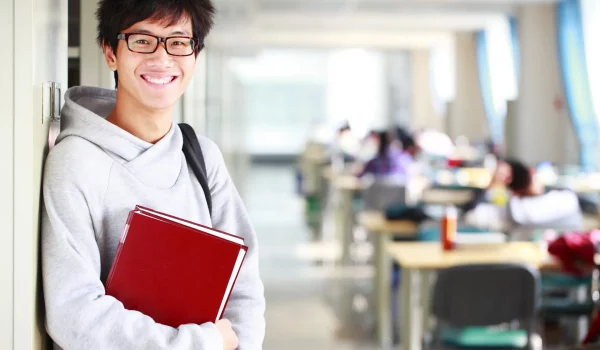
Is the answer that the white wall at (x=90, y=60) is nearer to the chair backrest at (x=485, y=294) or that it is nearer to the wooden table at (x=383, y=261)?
the chair backrest at (x=485, y=294)

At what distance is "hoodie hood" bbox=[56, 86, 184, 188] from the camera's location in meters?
1.44

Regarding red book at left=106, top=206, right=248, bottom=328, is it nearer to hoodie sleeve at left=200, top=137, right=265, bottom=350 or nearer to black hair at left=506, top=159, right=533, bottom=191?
hoodie sleeve at left=200, top=137, right=265, bottom=350

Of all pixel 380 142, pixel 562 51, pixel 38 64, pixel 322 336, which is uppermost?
pixel 562 51

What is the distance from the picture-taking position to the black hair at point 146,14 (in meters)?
1.44

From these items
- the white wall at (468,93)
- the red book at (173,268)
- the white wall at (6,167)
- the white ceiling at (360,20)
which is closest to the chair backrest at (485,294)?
the red book at (173,268)

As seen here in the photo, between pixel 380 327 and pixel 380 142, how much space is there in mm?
3789

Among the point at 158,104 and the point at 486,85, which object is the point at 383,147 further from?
the point at 158,104

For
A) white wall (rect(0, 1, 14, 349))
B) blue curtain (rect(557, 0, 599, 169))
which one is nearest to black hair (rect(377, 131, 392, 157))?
blue curtain (rect(557, 0, 599, 169))

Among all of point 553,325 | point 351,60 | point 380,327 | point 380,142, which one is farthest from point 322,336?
point 351,60

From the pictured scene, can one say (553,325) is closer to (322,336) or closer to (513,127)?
(322,336)

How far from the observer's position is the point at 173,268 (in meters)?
1.41

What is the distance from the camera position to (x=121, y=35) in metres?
1.45

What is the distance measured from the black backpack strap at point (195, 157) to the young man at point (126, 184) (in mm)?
15

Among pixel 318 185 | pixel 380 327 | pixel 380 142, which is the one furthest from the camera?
pixel 318 185
